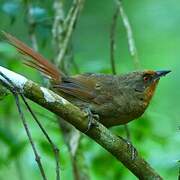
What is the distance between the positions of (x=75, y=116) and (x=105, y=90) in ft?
3.99

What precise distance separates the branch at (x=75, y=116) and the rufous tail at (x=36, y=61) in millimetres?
909

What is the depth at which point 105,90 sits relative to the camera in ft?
15.8

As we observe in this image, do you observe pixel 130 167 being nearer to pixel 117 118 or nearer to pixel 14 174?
pixel 117 118

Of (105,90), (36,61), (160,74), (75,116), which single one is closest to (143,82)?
(160,74)

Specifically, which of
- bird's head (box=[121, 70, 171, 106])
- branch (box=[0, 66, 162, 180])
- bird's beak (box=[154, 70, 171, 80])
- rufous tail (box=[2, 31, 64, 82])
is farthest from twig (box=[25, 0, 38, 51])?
branch (box=[0, 66, 162, 180])

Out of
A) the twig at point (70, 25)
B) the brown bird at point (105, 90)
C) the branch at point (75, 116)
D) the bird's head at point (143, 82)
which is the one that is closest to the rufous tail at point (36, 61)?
the brown bird at point (105, 90)

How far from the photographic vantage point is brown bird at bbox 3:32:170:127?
183 inches

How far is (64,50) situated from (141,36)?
3945 millimetres

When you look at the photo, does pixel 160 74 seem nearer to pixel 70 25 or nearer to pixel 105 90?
pixel 105 90

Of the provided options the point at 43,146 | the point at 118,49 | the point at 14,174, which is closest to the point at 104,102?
the point at 43,146

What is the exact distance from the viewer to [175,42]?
8539mm

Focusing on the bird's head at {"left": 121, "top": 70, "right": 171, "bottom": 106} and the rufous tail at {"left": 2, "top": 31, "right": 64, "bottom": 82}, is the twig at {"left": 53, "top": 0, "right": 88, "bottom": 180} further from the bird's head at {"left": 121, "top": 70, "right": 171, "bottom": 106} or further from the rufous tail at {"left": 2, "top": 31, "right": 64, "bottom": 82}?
the bird's head at {"left": 121, "top": 70, "right": 171, "bottom": 106}

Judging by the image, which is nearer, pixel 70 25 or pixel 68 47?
pixel 70 25

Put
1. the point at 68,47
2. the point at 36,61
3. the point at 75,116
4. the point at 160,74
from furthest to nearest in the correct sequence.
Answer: the point at 68,47 < the point at 160,74 < the point at 36,61 < the point at 75,116
